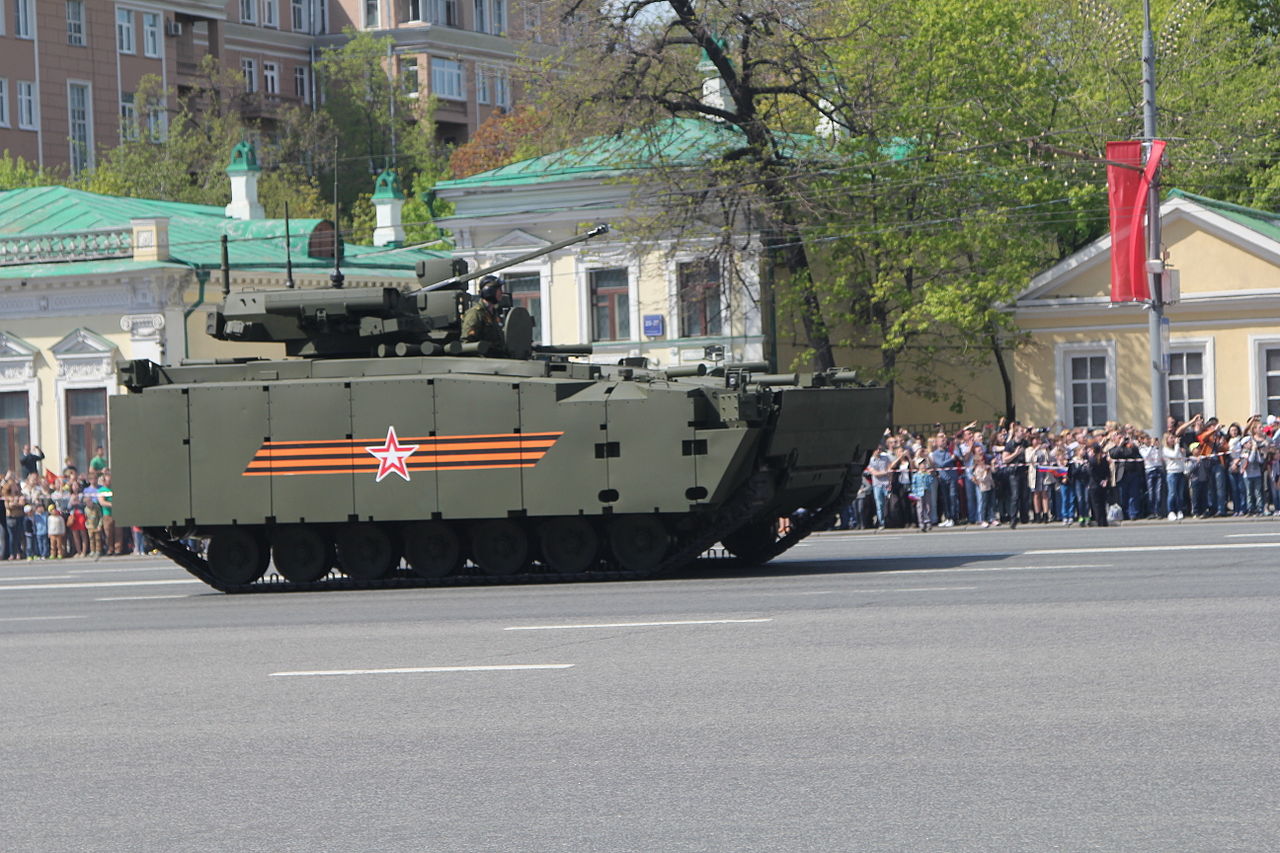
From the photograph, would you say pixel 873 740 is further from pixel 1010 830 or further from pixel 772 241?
pixel 772 241

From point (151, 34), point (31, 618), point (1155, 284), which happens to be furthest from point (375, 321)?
point (151, 34)

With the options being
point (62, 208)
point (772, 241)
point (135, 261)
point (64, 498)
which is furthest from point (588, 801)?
point (62, 208)

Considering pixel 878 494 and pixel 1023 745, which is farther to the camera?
pixel 878 494

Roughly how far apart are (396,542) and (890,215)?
21022 mm

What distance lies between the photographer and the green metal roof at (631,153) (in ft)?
130

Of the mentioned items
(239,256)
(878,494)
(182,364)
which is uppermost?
(239,256)

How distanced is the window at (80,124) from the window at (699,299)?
37.9 m

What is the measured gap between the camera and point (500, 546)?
2178cm

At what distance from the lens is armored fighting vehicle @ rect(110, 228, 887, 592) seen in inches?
827

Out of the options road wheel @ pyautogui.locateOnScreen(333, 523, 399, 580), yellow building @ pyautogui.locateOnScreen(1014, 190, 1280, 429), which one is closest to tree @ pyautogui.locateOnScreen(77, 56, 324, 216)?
yellow building @ pyautogui.locateOnScreen(1014, 190, 1280, 429)

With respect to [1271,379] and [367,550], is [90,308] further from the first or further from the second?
[1271,379]

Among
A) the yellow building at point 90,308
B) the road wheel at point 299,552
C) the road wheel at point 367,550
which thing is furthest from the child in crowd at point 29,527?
the road wheel at point 367,550

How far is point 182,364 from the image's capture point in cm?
2297

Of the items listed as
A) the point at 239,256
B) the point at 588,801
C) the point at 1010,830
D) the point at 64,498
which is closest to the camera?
the point at 1010,830
